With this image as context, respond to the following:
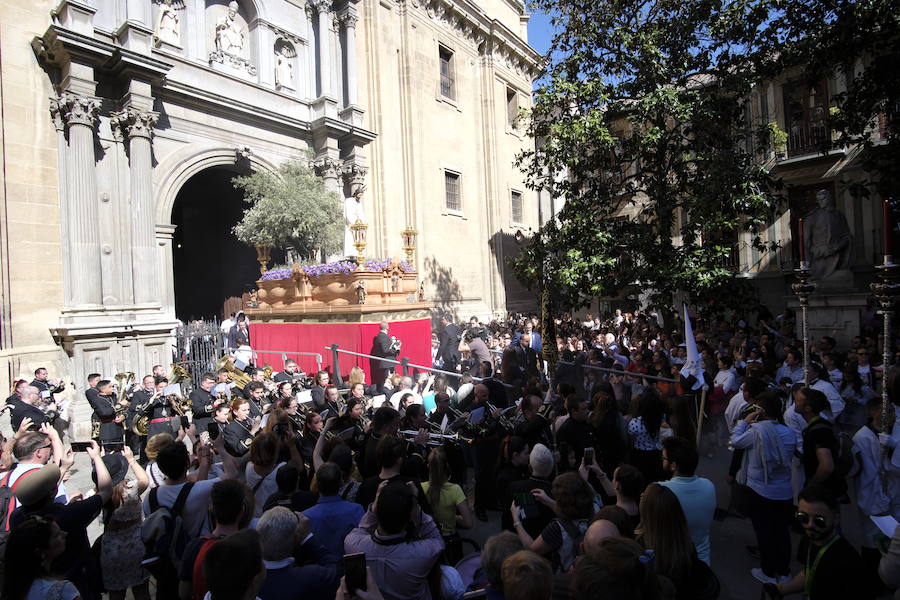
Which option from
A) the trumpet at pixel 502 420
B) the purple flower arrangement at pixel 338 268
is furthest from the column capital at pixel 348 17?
the trumpet at pixel 502 420

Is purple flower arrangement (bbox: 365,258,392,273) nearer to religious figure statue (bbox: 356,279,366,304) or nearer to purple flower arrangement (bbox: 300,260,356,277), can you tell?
purple flower arrangement (bbox: 300,260,356,277)

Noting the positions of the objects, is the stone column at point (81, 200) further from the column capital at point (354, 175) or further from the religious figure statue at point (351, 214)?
the column capital at point (354, 175)

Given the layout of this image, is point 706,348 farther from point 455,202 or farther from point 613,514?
point 455,202

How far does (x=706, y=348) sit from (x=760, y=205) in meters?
2.96

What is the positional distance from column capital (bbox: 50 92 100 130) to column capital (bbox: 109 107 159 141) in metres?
0.51

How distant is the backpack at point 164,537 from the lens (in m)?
3.44

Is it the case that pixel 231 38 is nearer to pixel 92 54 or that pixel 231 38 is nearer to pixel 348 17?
pixel 348 17

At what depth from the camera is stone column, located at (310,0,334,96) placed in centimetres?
1908

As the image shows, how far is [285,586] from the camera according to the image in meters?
2.65

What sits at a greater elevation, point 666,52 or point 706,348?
point 666,52

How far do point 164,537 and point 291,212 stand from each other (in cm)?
1347

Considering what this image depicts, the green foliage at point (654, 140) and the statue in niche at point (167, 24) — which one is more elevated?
the statue in niche at point (167, 24)

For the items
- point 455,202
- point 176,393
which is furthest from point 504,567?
point 455,202

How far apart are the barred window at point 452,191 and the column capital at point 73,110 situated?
564 inches
